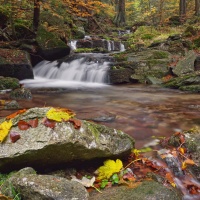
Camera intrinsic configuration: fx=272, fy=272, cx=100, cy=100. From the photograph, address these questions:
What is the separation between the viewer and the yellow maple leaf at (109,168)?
9.61ft

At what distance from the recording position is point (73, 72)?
12430 mm

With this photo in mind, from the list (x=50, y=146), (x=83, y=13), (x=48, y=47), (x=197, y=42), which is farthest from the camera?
(x=83, y=13)

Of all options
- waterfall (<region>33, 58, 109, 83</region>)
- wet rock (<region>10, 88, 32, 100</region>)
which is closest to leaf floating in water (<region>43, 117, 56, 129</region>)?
wet rock (<region>10, 88, 32, 100</region>)

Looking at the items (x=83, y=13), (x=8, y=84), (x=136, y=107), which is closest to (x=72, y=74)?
(x=8, y=84)

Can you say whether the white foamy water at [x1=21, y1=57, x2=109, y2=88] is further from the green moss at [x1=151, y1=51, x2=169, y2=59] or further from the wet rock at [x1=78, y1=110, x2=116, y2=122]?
the wet rock at [x1=78, y1=110, x2=116, y2=122]

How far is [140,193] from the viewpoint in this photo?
8.45 ft

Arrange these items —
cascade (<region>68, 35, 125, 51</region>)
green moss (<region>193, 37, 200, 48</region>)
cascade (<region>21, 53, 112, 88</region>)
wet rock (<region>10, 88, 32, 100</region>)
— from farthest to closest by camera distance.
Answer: cascade (<region>68, 35, 125, 51</region>), green moss (<region>193, 37, 200, 48</region>), cascade (<region>21, 53, 112, 88</region>), wet rock (<region>10, 88, 32, 100</region>)

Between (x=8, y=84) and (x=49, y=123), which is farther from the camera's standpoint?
(x=8, y=84)

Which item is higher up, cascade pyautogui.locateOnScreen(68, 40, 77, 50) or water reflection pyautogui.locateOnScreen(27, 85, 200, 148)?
cascade pyautogui.locateOnScreen(68, 40, 77, 50)

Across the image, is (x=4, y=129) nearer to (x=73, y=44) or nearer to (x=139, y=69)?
(x=139, y=69)

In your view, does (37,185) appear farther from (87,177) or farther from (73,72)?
(73,72)

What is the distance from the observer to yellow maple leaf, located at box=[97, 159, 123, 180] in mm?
2928

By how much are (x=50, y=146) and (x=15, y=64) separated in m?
8.49

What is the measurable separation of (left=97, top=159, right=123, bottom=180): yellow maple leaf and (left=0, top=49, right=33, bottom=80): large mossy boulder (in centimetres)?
836
